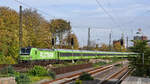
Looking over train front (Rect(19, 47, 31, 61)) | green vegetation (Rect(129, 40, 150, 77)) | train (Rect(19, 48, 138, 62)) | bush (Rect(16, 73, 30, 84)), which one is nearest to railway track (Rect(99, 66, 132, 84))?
green vegetation (Rect(129, 40, 150, 77))

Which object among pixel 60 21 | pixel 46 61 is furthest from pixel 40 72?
pixel 60 21

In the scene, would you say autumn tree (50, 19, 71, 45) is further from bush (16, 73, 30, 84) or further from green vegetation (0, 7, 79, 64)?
bush (16, 73, 30, 84)

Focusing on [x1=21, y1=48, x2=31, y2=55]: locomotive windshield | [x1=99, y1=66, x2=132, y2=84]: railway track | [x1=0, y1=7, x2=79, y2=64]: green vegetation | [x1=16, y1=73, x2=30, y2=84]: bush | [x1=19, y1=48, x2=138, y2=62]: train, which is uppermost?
[x1=0, y1=7, x2=79, y2=64]: green vegetation

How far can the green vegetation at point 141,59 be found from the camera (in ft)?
69.8

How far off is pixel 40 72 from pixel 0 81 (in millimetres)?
9685

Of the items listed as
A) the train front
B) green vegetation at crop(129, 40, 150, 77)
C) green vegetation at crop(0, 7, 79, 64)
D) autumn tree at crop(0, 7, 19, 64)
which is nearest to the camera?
green vegetation at crop(129, 40, 150, 77)

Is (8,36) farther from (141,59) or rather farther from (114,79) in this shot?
(141,59)

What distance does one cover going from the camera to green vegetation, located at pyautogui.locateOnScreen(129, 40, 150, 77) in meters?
21.3

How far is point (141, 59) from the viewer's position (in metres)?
21.5

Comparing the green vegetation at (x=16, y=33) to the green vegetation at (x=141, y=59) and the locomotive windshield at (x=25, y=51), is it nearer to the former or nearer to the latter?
the locomotive windshield at (x=25, y=51)

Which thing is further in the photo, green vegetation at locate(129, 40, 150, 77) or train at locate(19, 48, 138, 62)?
train at locate(19, 48, 138, 62)

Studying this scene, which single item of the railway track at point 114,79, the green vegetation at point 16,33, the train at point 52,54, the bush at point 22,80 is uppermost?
the green vegetation at point 16,33

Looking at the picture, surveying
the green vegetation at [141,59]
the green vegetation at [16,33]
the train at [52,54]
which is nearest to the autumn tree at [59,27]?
the green vegetation at [16,33]

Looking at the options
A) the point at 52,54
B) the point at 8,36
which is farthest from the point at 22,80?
the point at 8,36
